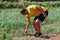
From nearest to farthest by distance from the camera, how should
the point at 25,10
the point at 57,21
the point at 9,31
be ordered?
the point at 25,10 < the point at 9,31 < the point at 57,21

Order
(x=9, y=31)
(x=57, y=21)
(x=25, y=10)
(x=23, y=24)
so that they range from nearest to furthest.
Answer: (x=25, y=10), (x=9, y=31), (x=23, y=24), (x=57, y=21)

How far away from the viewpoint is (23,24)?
39.1ft

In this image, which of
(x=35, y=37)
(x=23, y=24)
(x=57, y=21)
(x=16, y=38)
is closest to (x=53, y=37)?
(x=35, y=37)

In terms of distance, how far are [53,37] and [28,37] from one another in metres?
0.87

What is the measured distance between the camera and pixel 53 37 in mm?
9453

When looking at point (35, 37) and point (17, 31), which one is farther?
point (17, 31)

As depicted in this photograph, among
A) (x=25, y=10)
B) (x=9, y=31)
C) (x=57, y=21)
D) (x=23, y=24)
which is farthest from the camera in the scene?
(x=57, y=21)

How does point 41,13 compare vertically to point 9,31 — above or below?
above

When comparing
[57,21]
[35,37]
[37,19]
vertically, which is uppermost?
[37,19]

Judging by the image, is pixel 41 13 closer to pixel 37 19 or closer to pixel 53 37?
pixel 37 19

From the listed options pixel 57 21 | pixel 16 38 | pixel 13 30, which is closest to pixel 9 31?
pixel 13 30

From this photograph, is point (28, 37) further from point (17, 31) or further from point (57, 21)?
point (57, 21)

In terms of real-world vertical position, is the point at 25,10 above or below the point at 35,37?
above

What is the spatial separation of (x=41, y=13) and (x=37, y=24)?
1.47ft
